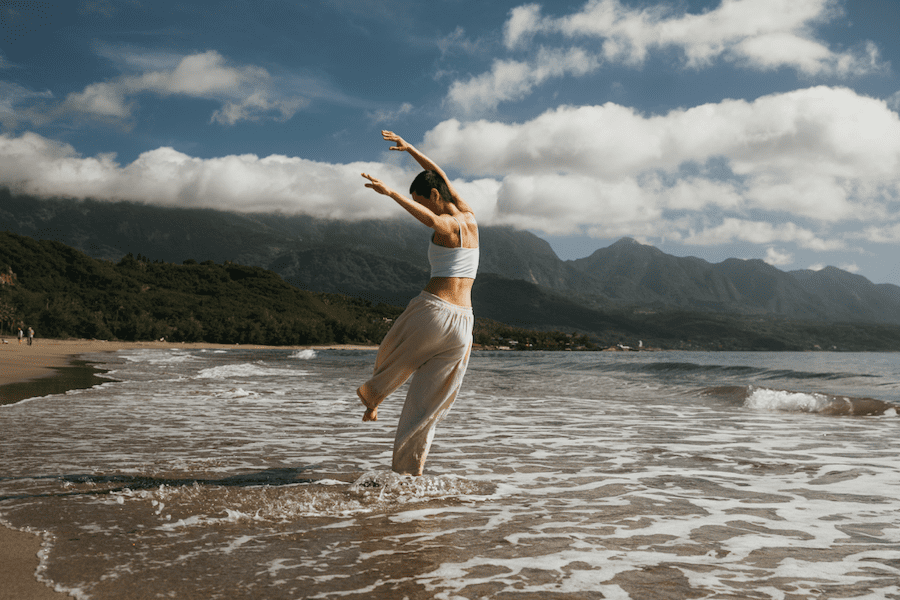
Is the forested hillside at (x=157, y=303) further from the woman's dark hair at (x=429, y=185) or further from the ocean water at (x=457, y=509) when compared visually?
the woman's dark hair at (x=429, y=185)

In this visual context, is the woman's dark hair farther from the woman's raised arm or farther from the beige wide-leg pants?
the beige wide-leg pants

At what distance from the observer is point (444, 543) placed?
3.72 m

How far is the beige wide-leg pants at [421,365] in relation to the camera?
477 centimetres

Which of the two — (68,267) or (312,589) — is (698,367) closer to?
(312,589)

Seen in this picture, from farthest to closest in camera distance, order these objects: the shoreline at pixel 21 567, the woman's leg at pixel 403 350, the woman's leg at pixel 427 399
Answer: the woman's leg at pixel 427 399, the woman's leg at pixel 403 350, the shoreline at pixel 21 567

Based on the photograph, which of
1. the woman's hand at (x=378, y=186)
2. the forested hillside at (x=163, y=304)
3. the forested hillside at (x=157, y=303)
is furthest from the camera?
the forested hillside at (x=157, y=303)

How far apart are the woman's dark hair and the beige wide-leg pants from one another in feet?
2.75

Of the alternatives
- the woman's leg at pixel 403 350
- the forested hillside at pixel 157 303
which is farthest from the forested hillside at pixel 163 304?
the woman's leg at pixel 403 350

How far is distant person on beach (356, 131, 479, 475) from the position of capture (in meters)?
4.77

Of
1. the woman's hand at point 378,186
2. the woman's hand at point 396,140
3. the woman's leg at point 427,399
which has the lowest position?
the woman's leg at point 427,399

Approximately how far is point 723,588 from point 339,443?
5.52 metres

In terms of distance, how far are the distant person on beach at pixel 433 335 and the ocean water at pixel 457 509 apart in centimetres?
52

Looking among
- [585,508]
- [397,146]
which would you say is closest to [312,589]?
[585,508]

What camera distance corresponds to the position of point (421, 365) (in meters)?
4.95
